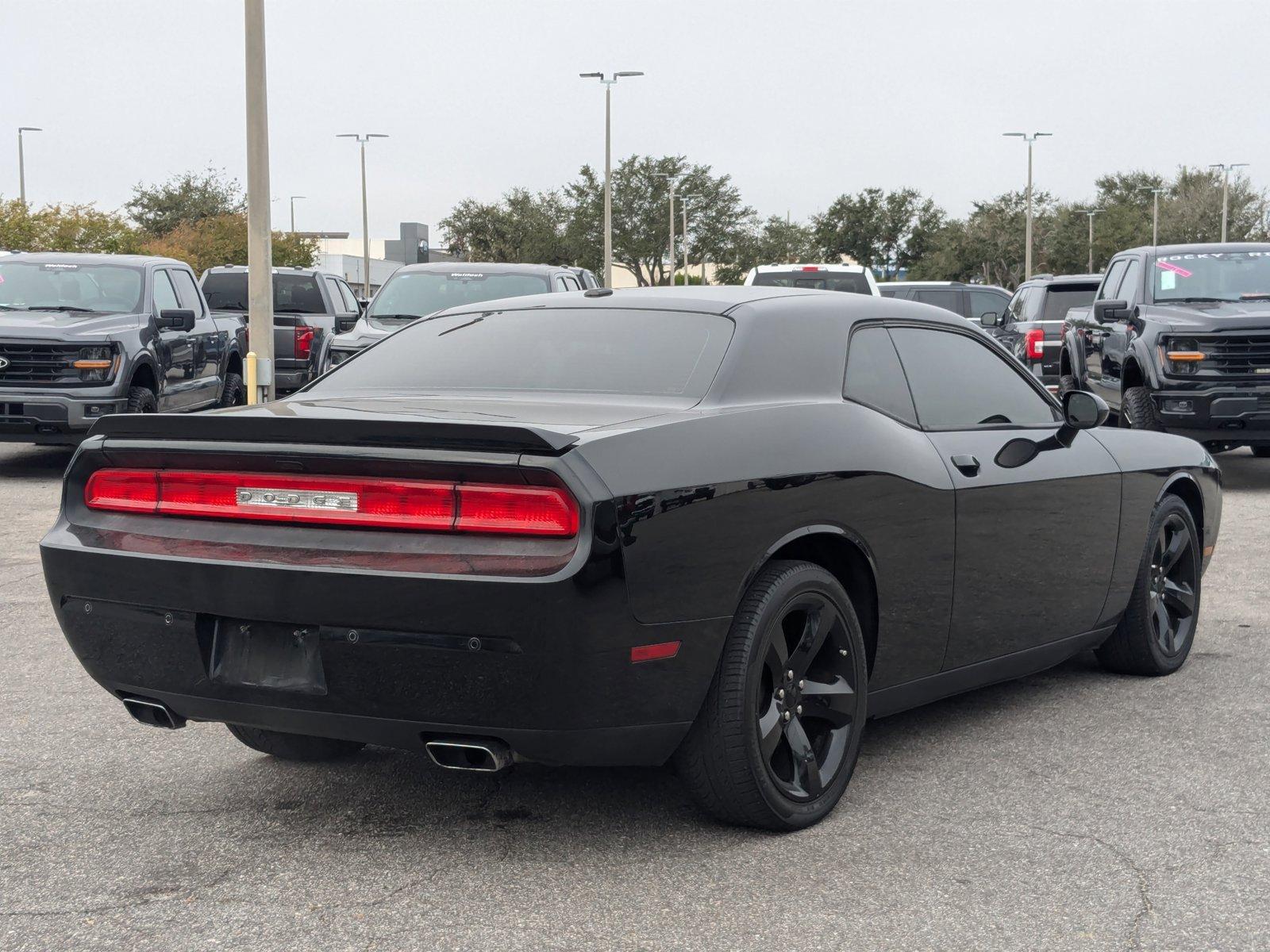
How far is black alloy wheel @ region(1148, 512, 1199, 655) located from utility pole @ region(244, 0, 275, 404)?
456 inches

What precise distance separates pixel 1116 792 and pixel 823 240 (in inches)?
3295

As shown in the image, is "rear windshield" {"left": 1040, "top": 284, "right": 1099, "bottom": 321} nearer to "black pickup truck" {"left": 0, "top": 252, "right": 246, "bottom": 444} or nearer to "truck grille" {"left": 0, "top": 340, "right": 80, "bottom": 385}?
"black pickup truck" {"left": 0, "top": 252, "right": 246, "bottom": 444}

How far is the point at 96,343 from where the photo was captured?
13.0 meters

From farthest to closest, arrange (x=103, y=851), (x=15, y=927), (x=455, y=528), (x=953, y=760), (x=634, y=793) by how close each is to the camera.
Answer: (x=953, y=760) → (x=634, y=793) → (x=103, y=851) → (x=455, y=528) → (x=15, y=927)

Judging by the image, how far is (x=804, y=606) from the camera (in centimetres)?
421

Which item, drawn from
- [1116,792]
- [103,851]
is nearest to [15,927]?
[103,851]

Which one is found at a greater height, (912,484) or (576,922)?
(912,484)

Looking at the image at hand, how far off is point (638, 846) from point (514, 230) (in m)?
75.3

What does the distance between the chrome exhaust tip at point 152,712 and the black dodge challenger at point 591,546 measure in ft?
0.04

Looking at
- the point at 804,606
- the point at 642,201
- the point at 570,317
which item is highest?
the point at 642,201

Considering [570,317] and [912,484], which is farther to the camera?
[570,317]

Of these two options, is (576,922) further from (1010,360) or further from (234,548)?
(1010,360)

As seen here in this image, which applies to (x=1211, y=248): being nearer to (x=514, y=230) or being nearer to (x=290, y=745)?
(x=290, y=745)

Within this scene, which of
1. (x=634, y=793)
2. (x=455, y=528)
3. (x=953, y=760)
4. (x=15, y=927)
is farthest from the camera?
(x=953, y=760)
